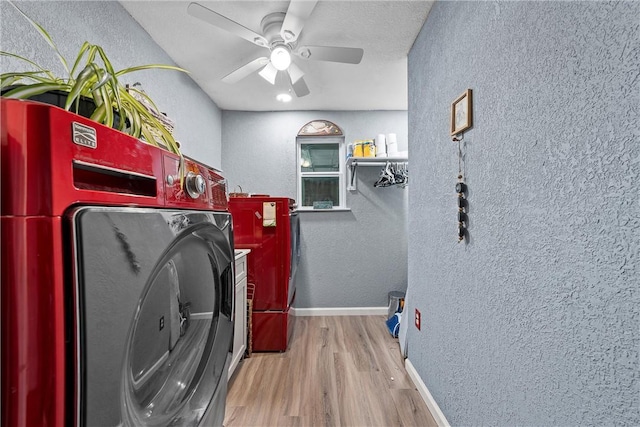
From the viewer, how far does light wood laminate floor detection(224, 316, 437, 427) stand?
1654mm

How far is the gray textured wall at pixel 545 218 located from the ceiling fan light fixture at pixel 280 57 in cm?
93

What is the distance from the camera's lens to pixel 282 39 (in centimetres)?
181

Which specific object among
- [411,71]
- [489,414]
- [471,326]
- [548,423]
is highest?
[411,71]

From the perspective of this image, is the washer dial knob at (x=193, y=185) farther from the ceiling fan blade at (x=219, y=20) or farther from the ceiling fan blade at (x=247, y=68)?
the ceiling fan blade at (x=247, y=68)

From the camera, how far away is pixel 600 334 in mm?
667

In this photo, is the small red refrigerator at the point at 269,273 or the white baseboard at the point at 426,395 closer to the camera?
the white baseboard at the point at 426,395

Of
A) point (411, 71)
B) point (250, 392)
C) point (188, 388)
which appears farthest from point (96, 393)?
point (411, 71)

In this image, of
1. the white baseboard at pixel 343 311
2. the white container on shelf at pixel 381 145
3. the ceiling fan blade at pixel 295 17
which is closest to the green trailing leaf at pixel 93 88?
the ceiling fan blade at pixel 295 17

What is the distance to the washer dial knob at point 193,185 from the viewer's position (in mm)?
762

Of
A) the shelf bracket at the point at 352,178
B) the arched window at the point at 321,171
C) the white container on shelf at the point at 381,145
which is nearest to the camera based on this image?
the white container on shelf at the point at 381,145

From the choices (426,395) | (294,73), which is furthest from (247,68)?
(426,395)

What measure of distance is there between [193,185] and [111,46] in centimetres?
144

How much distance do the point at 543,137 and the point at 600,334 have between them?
0.53 m

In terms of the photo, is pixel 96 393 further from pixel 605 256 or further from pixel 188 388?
pixel 605 256
